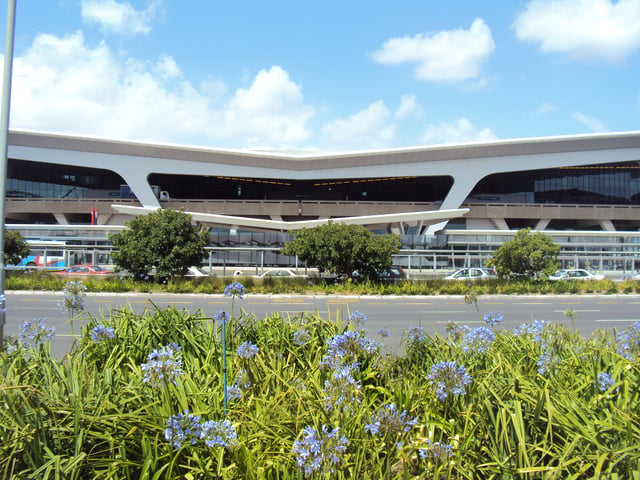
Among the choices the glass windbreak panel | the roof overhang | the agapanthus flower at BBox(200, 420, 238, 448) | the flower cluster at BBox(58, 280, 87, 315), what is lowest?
the agapanthus flower at BBox(200, 420, 238, 448)

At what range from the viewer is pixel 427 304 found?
16984 millimetres

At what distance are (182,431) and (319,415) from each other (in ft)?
2.88

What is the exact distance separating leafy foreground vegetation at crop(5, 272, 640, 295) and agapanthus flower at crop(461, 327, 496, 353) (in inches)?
609

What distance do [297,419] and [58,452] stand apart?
136cm

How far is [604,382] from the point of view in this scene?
3.18m

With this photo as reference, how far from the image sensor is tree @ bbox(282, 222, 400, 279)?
2070 centimetres

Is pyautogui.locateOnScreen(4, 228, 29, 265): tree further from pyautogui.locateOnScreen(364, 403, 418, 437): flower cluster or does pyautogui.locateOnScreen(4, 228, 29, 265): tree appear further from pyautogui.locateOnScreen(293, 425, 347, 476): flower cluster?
pyautogui.locateOnScreen(293, 425, 347, 476): flower cluster

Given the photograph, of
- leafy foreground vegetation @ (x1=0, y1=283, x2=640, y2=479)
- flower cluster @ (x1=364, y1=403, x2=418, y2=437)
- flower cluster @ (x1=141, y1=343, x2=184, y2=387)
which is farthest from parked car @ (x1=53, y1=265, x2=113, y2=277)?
flower cluster @ (x1=364, y1=403, x2=418, y2=437)

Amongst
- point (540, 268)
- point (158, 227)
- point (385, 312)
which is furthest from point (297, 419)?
point (540, 268)

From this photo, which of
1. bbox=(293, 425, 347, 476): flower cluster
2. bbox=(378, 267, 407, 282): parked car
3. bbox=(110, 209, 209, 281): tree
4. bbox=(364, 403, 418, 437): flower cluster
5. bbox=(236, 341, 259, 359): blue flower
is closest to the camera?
bbox=(293, 425, 347, 476): flower cluster

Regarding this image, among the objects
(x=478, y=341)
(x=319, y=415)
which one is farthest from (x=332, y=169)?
(x=319, y=415)

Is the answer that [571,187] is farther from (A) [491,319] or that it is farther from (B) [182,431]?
(B) [182,431]

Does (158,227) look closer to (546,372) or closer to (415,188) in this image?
(546,372)

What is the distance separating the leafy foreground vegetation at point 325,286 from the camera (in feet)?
64.8
